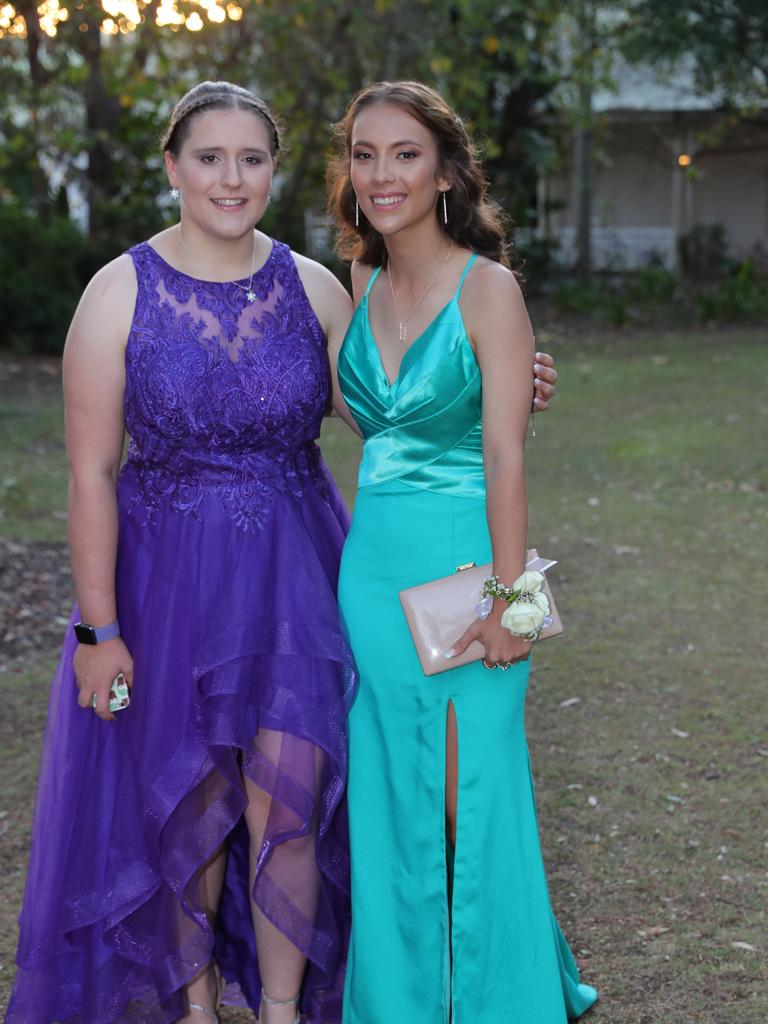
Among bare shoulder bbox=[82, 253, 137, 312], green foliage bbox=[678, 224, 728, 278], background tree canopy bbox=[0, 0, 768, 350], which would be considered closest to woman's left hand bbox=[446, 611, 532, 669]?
bare shoulder bbox=[82, 253, 137, 312]

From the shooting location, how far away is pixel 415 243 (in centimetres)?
297

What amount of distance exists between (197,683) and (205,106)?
1354mm

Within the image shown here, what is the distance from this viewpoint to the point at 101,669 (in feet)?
9.93

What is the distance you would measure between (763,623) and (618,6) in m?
13.5

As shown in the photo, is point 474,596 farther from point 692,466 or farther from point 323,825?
point 692,466

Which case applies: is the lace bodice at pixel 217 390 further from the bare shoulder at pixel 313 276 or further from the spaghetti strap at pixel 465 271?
the spaghetti strap at pixel 465 271

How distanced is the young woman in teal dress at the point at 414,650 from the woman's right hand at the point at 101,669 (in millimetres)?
552

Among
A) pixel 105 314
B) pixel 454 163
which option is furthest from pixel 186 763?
pixel 454 163

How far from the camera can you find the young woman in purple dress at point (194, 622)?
2965mm

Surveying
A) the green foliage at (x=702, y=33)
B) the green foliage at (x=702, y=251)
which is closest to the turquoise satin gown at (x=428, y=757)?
the green foliage at (x=702, y=33)

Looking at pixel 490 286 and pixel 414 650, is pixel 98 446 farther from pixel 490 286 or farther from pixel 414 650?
pixel 490 286

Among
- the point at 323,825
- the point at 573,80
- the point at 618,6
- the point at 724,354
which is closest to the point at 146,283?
the point at 323,825

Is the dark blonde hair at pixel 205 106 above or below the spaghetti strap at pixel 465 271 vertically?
above

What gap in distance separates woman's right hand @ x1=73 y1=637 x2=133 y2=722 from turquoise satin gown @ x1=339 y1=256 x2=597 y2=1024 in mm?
556
